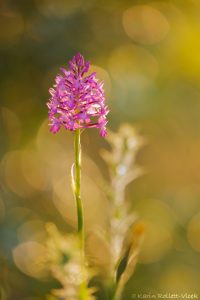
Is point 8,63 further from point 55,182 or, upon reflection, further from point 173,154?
point 173,154

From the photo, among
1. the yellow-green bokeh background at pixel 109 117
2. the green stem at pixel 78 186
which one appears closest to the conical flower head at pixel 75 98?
the green stem at pixel 78 186

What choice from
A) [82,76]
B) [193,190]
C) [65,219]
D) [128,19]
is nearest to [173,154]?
[193,190]

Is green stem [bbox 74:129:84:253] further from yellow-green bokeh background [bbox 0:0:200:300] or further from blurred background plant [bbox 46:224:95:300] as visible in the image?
yellow-green bokeh background [bbox 0:0:200:300]

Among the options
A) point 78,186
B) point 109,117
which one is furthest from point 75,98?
point 109,117

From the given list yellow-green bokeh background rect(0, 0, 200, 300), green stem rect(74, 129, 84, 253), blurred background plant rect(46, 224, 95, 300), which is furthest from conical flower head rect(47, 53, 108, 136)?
yellow-green bokeh background rect(0, 0, 200, 300)

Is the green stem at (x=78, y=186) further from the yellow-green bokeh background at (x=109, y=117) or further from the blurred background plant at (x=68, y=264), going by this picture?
the yellow-green bokeh background at (x=109, y=117)

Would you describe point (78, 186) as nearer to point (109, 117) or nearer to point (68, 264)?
point (68, 264)

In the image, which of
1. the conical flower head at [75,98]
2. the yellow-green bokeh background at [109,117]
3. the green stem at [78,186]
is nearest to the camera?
the green stem at [78,186]

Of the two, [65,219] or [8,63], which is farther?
[8,63]
